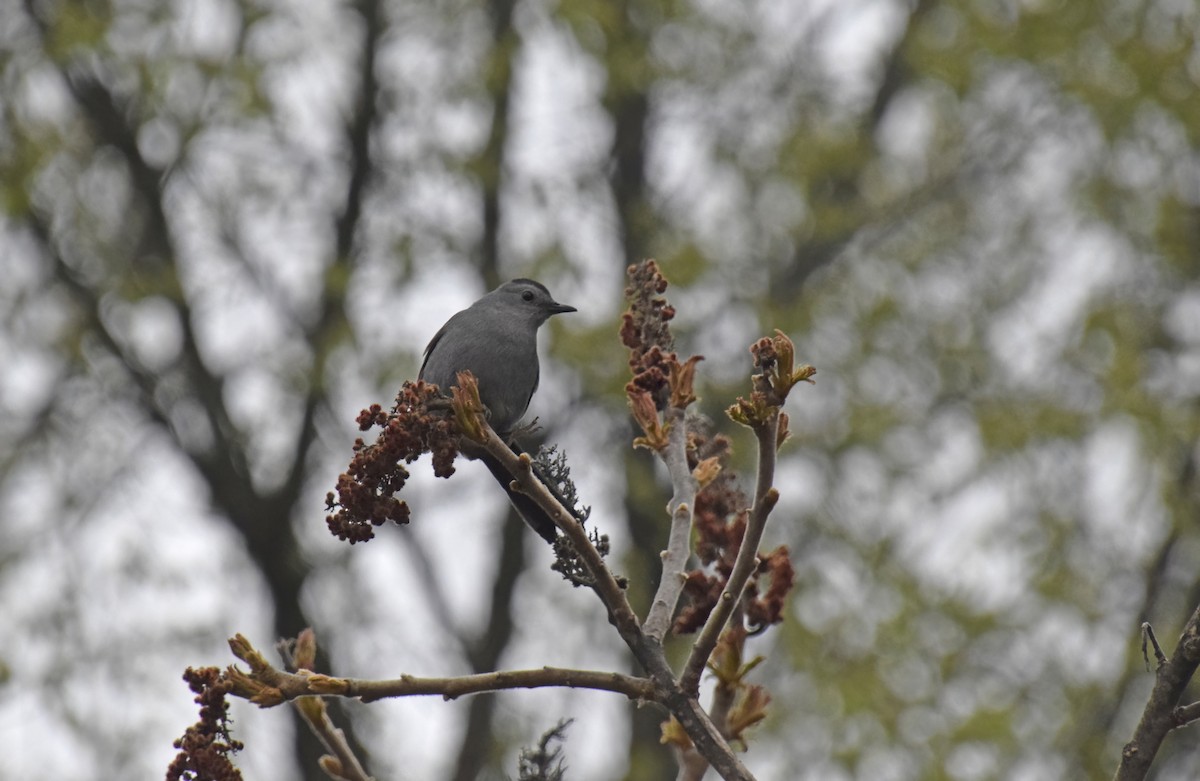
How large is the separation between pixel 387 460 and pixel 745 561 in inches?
27.6

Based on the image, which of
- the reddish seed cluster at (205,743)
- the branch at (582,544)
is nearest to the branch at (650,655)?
the branch at (582,544)

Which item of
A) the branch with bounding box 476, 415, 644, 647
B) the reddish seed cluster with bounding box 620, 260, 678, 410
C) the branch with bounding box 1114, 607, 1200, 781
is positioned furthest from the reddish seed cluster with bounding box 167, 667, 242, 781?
the branch with bounding box 1114, 607, 1200, 781

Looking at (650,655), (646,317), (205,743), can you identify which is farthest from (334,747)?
(646,317)

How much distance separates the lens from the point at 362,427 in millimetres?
2535

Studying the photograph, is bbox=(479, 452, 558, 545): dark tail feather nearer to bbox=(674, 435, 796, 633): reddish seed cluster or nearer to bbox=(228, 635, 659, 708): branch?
bbox=(674, 435, 796, 633): reddish seed cluster

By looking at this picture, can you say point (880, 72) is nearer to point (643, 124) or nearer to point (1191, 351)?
point (643, 124)

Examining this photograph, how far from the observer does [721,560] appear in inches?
115

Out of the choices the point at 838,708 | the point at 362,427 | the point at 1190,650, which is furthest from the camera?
the point at 838,708

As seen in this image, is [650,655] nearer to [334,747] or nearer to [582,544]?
[582,544]

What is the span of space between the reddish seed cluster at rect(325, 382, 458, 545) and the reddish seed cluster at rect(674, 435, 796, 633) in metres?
0.58

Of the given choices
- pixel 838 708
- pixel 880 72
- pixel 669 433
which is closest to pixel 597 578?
pixel 669 433

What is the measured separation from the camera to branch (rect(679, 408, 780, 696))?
214 cm

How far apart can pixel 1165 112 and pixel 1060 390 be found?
193 cm

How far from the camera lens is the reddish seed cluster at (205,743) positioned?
2189 mm
